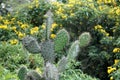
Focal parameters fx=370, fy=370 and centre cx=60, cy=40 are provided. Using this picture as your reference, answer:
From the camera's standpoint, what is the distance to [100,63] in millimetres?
6133

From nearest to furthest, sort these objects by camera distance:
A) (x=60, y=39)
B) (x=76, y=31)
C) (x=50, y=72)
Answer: (x=50, y=72) < (x=60, y=39) < (x=76, y=31)

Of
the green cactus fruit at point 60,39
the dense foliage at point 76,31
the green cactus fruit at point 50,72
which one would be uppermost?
the green cactus fruit at point 60,39

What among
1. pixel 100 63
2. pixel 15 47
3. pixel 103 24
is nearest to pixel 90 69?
pixel 100 63

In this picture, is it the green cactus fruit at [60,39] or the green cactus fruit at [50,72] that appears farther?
the green cactus fruit at [60,39]

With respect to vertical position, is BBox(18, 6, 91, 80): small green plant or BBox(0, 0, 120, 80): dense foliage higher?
BBox(18, 6, 91, 80): small green plant

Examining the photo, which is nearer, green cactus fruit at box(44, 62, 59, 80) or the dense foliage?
green cactus fruit at box(44, 62, 59, 80)

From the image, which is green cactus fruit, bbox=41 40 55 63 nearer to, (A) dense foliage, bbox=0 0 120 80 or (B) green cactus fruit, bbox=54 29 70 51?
(B) green cactus fruit, bbox=54 29 70 51

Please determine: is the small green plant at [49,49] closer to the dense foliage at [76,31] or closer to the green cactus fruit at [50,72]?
the green cactus fruit at [50,72]

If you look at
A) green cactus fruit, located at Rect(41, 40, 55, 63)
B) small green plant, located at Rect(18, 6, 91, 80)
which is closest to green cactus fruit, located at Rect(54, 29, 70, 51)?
small green plant, located at Rect(18, 6, 91, 80)

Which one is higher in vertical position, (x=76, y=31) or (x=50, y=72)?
(x=50, y=72)

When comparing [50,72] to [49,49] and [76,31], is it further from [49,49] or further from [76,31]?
[76,31]

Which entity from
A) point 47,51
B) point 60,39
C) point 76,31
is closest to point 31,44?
point 47,51

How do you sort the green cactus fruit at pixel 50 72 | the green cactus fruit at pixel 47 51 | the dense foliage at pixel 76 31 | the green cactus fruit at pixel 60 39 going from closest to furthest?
the green cactus fruit at pixel 50 72 → the green cactus fruit at pixel 47 51 → the green cactus fruit at pixel 60 39 → the dense foliage at pixel 76 31

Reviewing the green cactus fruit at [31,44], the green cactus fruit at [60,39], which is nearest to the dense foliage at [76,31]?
the green cactus fruit at [60,39]
